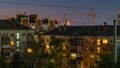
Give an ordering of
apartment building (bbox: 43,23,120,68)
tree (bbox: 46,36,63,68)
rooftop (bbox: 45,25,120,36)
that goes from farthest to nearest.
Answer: rooftop (bbox: 45,25,120,36), apartment building (bbox: 43,23,120,68), tree (bbox: 46,36,63,68)

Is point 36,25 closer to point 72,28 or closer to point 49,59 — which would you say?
point 72,28

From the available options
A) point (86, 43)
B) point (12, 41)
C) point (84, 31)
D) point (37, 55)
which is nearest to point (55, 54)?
point (37, 55)

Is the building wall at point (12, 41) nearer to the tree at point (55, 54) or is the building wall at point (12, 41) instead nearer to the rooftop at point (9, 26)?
the rooftop at point (9, 26)

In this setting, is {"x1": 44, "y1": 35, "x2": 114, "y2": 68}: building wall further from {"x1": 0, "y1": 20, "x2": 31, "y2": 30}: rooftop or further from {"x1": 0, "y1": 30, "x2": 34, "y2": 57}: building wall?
{"x1": 0, "y1": 20, "x2": 31, "y2": 30}: rooftop

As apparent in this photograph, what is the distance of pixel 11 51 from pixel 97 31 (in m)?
16.8

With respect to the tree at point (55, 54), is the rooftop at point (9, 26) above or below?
above

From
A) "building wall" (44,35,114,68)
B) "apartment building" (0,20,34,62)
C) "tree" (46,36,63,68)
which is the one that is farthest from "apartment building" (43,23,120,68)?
"apartment building" (0,20,34,62)

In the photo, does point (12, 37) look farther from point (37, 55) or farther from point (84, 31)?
point (84, 31)

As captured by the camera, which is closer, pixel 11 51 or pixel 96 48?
pixel 96 48

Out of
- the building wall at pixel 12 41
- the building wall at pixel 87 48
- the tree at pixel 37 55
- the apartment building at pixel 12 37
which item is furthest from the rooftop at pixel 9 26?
the tree at pixel 37 55

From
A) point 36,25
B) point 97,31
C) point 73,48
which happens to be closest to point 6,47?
point 73,48

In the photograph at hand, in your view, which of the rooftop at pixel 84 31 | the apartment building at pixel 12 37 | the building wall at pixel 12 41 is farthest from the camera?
the apartment building at pixel 12 37

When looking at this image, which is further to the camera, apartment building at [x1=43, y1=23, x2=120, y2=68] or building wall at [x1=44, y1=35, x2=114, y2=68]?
apartment building at [x1=43, y1=23, x2=120, y2=68]

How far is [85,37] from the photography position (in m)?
71.6
